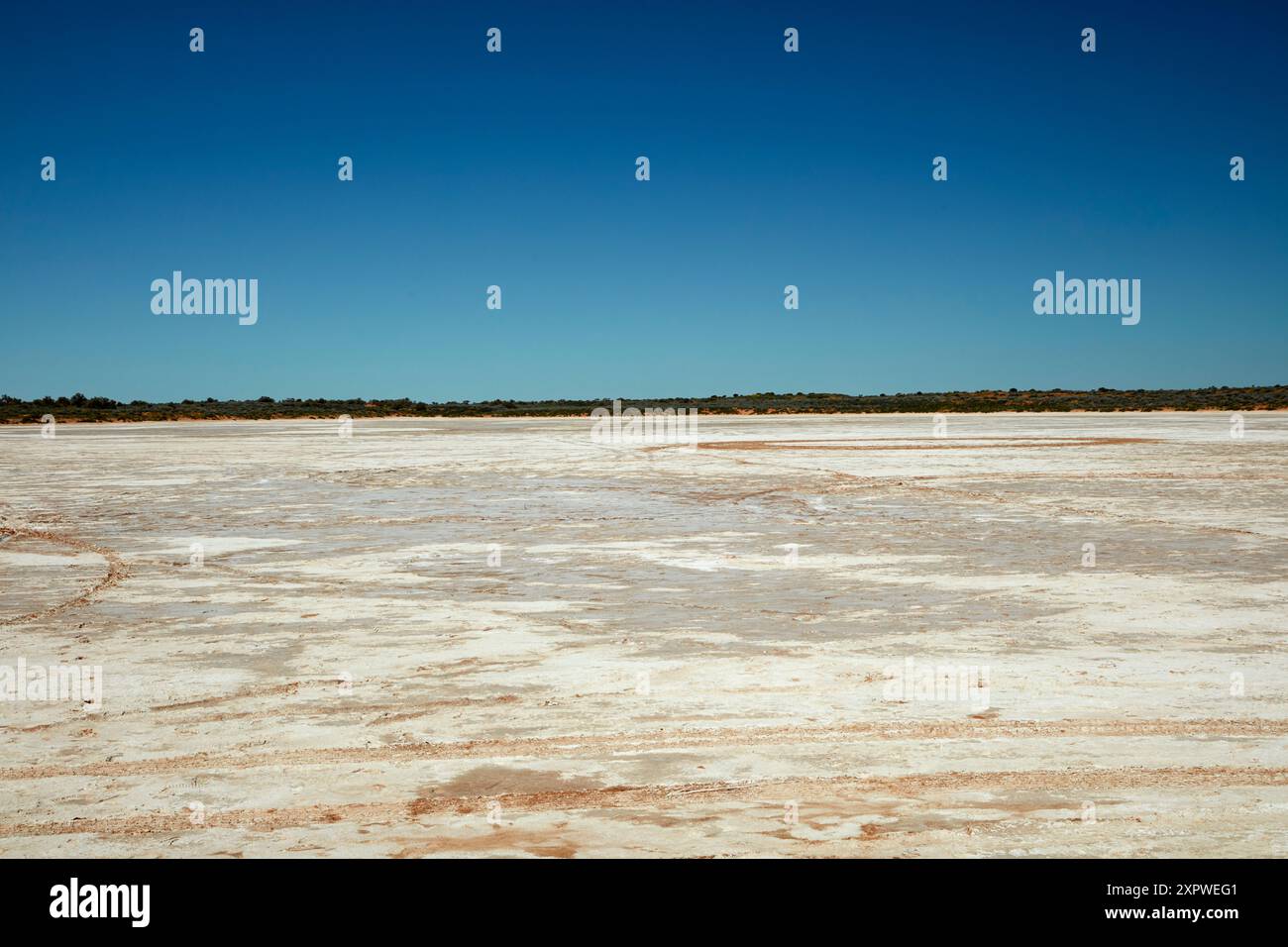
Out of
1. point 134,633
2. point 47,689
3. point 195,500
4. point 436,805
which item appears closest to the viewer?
point 436,805

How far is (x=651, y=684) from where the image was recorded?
6.21 meters

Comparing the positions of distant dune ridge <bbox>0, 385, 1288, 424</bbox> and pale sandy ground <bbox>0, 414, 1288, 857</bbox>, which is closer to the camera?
pale sandy ground <bbox>0, 414, 1288, 857</bbox>

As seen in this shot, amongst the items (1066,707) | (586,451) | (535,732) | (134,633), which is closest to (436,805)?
(535,732)

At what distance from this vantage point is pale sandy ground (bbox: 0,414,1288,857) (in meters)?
4.17

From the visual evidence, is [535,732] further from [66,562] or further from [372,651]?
[66,562]

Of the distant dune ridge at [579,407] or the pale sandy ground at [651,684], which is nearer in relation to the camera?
the pale sandy ground at [651,684]

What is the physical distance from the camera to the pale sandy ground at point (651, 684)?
4.17m

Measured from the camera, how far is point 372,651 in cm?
706

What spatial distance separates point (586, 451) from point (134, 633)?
24023 mm

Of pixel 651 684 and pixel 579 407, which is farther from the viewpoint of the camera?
pixel 579 407

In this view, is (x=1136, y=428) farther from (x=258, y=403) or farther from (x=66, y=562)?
(x=258, y=403)

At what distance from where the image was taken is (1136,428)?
4453 centimetres
